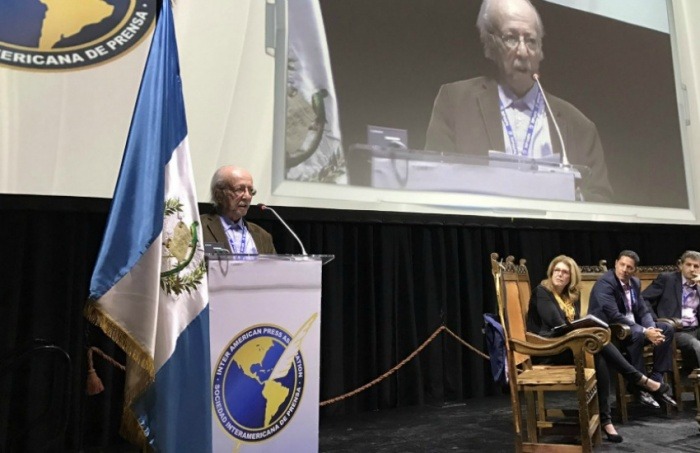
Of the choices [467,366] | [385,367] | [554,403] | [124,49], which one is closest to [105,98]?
[124,49]

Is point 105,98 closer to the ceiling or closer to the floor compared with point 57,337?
closer to the ceiling

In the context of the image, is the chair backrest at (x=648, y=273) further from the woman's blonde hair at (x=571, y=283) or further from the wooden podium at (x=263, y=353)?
the wooden podium at (x=263, y=353)

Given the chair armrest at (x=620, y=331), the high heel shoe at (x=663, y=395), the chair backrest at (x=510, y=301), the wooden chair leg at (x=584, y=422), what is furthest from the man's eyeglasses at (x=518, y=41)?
the wooden chair leg at (x=584, y=422)

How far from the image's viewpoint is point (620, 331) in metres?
3.36

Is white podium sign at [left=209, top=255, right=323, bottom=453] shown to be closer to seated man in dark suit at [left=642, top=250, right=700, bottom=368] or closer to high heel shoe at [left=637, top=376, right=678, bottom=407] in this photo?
high heel shoe at [left=637, top=376, right=678, bottom=407]

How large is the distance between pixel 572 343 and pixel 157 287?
6.38 feet

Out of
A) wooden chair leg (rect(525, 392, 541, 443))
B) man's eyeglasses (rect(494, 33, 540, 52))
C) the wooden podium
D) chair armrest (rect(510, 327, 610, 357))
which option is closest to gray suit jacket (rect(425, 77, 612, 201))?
man's eyeglasses (rect(494, 33, 540, 52))

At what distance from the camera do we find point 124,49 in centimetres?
278

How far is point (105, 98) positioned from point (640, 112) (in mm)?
4269

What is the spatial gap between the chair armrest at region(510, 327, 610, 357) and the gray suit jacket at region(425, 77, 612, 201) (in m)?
1.59

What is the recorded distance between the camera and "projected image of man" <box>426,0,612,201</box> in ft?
13.1

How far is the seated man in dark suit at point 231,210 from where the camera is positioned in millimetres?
2348

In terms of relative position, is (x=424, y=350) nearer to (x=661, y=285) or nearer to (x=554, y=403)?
(x=554, y=403)

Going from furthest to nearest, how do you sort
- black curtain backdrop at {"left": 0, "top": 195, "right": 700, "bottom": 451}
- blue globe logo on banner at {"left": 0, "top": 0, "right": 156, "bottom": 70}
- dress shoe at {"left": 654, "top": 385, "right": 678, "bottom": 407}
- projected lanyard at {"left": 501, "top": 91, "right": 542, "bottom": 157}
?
projected lanyard at {"left": 501, "top": 91, "right": 542, "bottom": 157}
dress shoe at {"left": 654, "top": 385, "right": 678, "bottom": 407}
black curtain backdrop at {"left": 0, "top": 195, "right": 700, "bottom": 451}
blue globe logo on banner at {"left": 0, "top": 0, "right": 156, "bottom": 70}
